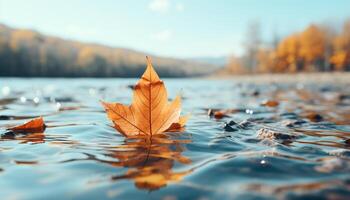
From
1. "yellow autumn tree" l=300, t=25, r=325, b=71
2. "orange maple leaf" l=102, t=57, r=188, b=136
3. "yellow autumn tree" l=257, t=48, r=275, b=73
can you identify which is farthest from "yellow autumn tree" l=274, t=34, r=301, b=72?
"orange maple leaf" l=102, t=57, r=188, b=136

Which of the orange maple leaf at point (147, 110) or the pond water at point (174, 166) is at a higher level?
the orange maple leaf at point (147, 110)

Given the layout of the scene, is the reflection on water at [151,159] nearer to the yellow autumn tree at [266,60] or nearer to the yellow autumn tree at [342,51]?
the yellow autumn tree at [342,51]

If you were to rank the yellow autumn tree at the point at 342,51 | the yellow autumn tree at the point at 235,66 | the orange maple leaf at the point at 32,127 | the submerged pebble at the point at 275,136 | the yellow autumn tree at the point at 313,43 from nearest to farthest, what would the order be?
the submerged pebble at the point at 275,136 < the orange maple leaf at the point at 32,127 < the yellow autumn tree at the point at 342,51 < the yellow autumn tree at the point at 313,43 < the yellow autumn tree at the point at 235,66

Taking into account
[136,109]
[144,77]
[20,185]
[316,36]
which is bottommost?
[20,185]

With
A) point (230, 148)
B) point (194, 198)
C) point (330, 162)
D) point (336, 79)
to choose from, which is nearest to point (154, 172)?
point (194, 198)

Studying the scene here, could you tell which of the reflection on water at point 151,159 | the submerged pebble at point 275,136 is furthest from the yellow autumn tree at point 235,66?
the reflection on water at point 151,159

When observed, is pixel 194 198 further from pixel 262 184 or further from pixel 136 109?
pixel 136 109

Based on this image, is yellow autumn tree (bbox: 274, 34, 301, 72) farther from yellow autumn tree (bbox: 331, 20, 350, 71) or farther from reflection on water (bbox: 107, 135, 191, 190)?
reflection on water (bbox: 107, 135, 191, 190)
